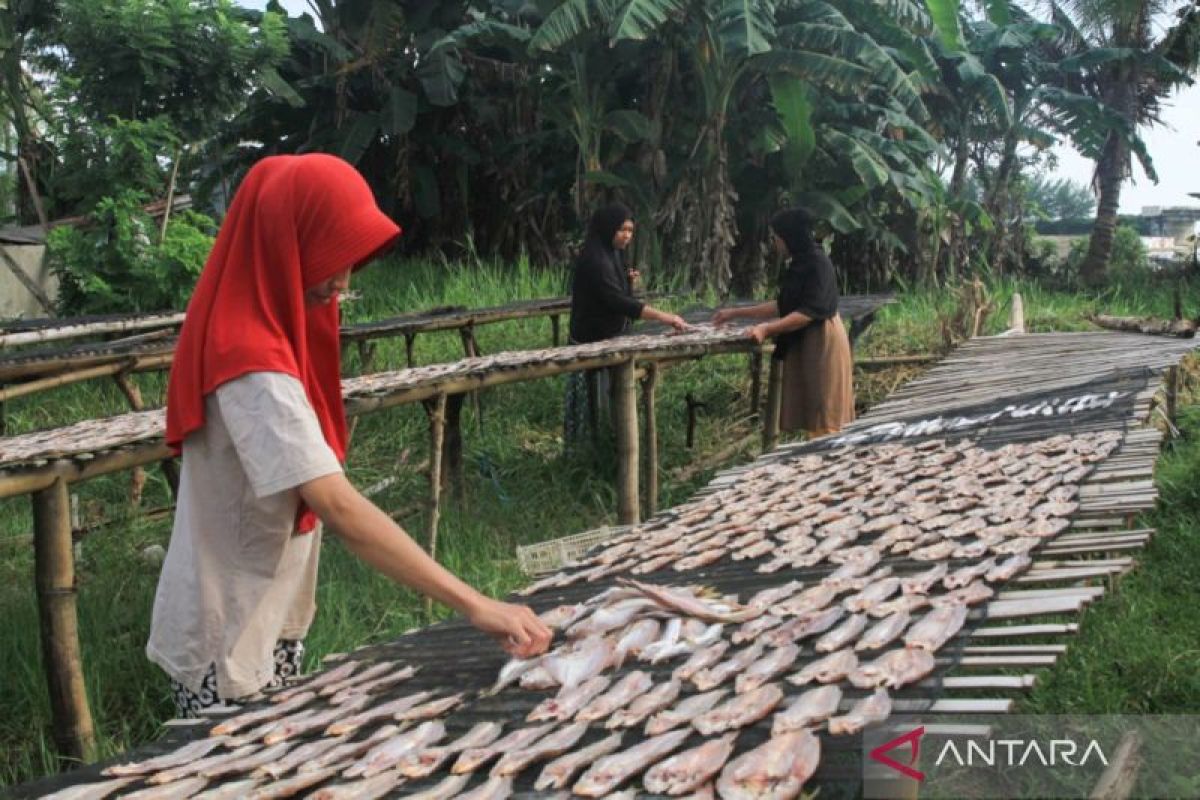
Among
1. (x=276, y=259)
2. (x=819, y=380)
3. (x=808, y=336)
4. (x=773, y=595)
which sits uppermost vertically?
(x=276, y=259)

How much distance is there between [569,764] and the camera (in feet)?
5.41

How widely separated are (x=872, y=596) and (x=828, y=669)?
430 millimetres

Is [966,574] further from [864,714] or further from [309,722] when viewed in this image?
[309,722]

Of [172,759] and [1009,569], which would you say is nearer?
[172,759]

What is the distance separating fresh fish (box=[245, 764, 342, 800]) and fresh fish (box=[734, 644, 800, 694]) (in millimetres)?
630

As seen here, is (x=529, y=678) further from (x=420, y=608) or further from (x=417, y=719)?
(x=420, y=608)

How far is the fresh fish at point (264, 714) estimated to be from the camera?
2.07 metres

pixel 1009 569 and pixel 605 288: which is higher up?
pixel 605 288

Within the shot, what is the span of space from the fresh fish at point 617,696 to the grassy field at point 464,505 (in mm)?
2560

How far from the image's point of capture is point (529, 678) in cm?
207

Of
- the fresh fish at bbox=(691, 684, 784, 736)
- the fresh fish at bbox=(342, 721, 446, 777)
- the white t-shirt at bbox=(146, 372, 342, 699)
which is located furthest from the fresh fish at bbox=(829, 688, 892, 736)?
the white t-shirt at bbox=(146, 372, 342, 699)

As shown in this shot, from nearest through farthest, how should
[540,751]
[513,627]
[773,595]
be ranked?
[540,751], [513,627], [773,595]

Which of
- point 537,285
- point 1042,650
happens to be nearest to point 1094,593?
point 1042,650

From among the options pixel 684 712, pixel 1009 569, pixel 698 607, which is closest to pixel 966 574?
pixel 1009 569
